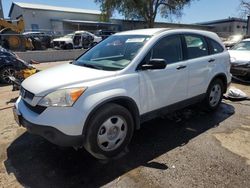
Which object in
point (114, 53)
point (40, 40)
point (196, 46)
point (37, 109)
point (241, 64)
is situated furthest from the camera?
point (40, 40)

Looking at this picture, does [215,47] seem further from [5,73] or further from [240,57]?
[5,73]

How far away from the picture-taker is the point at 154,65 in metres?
3.89

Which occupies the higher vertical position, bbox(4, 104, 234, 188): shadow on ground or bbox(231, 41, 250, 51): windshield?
bbox(231, 41, 250, 51): windshield

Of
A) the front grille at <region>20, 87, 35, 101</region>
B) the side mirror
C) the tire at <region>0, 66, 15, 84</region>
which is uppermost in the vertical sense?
the side mirror

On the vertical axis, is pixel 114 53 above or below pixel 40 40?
above

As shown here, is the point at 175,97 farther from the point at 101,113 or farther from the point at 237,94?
the point at 237,94

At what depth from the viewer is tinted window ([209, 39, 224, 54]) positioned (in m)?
5.49

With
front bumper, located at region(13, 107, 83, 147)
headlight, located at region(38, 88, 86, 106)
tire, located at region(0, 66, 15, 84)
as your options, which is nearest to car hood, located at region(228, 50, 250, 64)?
headlight, located at region(38, 88, 86, 106)

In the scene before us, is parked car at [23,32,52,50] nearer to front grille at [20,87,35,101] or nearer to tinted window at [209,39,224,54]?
tinted window at [209,39,224,54]

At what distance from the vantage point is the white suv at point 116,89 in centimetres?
328

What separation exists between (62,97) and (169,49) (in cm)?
208

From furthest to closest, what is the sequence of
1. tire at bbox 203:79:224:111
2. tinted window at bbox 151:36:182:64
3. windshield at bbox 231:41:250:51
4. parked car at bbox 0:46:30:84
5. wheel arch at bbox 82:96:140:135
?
windshield at bbox 231:41:250:51
parked car at bbox 0:46:30:84
tire at bbox 203:79:224:111
tinted window at bbox 151:36:182:64
wheel arch at bbox 82:96:140:135

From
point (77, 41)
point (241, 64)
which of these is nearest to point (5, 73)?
point (241, 64)

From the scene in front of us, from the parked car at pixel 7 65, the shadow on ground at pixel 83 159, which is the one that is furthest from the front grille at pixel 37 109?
the parked car at pixel 7 65
